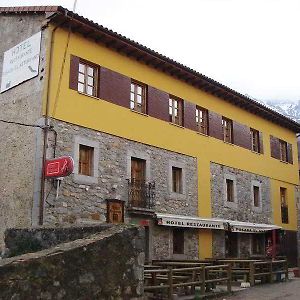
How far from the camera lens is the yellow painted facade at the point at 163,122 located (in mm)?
14164

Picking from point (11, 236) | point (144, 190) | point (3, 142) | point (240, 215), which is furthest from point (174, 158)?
point (11, 236)

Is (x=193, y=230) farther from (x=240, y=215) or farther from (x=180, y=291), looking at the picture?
(x=180, y=291)

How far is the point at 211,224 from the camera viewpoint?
58.9 ft

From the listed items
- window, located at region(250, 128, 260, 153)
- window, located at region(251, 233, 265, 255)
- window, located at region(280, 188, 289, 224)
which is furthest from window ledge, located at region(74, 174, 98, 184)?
window, located at region(280, 188, 289, 224)

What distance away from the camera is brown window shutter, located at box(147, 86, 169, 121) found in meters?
17.0

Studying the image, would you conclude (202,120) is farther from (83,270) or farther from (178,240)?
(83,270)

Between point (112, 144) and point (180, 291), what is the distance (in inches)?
227

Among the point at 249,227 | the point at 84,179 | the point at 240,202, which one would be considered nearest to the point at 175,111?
the point at 240,202

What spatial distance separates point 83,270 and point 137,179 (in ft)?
33.4

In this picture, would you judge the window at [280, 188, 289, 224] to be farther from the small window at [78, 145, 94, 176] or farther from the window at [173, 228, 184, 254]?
the small window at [78, 145, 94, 176]

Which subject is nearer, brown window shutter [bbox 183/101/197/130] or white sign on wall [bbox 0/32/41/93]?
white sign on wall [bbox 0/32/41/93]

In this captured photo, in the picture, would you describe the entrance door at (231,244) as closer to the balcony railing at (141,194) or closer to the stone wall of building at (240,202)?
the stone wall of building at (240,202)

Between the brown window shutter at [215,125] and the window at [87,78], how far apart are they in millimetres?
6359

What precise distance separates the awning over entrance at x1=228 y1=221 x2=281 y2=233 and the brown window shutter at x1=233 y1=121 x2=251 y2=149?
3.75m
